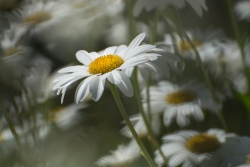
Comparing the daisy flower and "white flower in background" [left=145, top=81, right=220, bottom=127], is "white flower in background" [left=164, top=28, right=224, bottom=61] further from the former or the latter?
the daisy flower

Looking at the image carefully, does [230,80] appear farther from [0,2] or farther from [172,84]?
[0,2]

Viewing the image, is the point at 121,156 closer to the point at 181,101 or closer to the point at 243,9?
the point at 181,101

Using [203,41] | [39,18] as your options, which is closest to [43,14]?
[39,18]

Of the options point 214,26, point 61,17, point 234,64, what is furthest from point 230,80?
point 61,17

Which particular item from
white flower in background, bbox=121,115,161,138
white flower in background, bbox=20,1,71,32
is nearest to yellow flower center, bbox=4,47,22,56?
white flower in background, bbox=20,1,71,32

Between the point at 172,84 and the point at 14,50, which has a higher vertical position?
the point at 14,50
